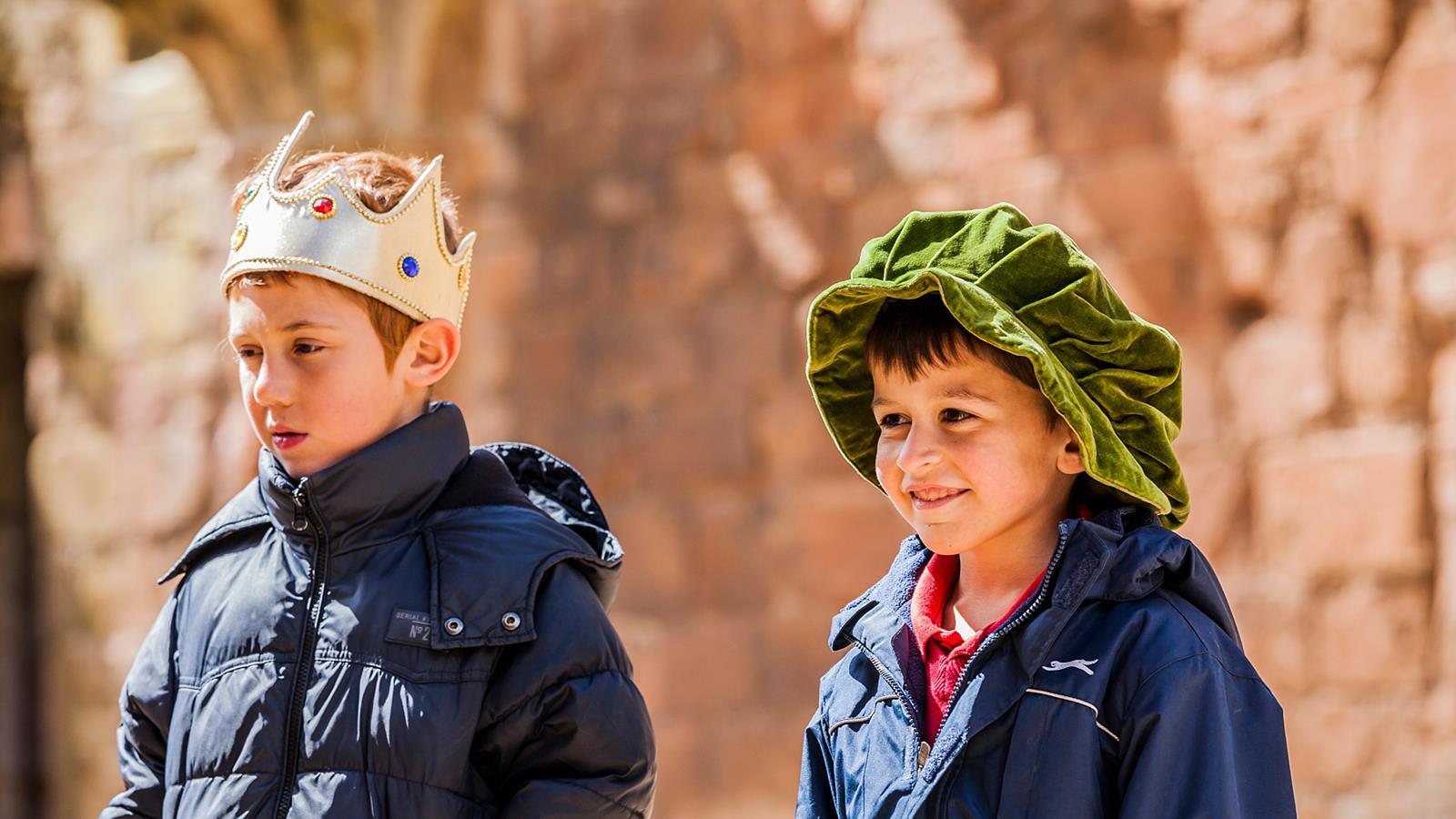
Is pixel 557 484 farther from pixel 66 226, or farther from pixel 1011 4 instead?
pixel 66 226

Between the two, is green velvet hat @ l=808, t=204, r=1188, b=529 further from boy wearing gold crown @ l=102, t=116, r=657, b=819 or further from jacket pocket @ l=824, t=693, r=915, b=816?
boy wearing gold crown @ l=102, t=116, r=657, b=819

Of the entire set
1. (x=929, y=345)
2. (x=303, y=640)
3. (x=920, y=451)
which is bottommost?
(x=303, y=640)

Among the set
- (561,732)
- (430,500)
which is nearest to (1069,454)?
(561,732)

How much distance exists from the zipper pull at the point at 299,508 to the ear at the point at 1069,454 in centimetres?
89

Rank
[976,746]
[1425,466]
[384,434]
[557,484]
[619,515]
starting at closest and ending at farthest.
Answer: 1. [976,746]
2. [384,434]
3. [557,484]
4. [1425,466]
5. [619,515]

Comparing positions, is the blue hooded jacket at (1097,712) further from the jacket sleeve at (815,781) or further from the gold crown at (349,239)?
the gold crown at (349,239)

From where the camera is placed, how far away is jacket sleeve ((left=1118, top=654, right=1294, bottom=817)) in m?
1.85

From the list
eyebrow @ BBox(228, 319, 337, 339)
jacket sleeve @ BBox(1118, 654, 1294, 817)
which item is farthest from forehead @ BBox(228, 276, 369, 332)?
jacket sleeve @ BBox(1118, 654, 1294, 817)

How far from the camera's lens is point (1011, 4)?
4992 millimetres

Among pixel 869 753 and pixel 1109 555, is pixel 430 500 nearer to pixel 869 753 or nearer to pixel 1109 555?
pixel 869 753

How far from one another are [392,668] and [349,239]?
55 cm

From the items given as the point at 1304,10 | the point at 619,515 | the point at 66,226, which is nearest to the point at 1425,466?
the point at 1304,10

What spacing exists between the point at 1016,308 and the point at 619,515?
3.69m

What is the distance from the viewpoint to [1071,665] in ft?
6.40
